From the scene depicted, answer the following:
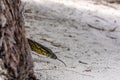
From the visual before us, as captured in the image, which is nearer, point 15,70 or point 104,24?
point 15,70

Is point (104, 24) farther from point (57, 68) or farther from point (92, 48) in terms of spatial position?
point (57, 68)

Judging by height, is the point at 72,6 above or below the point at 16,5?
below

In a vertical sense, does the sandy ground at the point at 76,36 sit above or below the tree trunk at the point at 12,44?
below

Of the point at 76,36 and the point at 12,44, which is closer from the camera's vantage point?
the point at 12,44

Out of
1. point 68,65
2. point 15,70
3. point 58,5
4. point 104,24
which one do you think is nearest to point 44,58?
point 68,65

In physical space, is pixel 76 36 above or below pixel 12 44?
below
